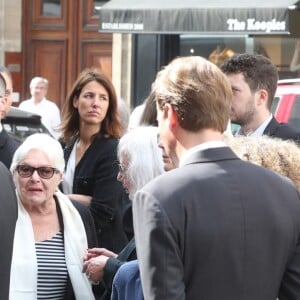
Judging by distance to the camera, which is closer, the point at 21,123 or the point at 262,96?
the point at 262,96

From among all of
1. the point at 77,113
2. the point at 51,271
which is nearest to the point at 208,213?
the point at 51,271

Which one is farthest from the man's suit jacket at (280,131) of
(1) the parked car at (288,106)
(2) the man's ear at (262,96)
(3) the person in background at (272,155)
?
(1) the parked car at (288,106)

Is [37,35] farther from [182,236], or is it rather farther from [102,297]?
[182,236]

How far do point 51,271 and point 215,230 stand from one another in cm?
172

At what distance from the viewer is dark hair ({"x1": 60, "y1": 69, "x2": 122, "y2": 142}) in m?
6.36

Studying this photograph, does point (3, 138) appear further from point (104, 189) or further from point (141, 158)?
point (141, 158)

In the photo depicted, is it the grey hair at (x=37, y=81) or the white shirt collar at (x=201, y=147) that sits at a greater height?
the white shirt collar at (x=201, y=147)

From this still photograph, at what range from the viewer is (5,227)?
12.8ft

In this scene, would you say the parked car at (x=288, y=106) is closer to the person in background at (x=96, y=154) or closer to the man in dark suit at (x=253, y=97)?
the person in background at (x=96, y=154)

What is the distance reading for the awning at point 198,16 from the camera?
12.1 metres

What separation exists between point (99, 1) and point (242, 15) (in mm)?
4492

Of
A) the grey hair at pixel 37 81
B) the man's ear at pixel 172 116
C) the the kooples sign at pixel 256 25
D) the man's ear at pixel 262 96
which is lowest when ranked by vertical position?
the grey hair at pixel 37 81

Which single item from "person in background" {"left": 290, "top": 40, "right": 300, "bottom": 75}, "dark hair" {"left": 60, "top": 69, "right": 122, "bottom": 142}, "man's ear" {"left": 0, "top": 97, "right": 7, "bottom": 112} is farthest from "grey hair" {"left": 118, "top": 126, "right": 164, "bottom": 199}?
"person in background" {"left": 290, "top": 40, "right": 300, "bottom": 75}

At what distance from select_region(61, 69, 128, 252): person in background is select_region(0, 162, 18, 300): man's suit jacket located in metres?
1.84
